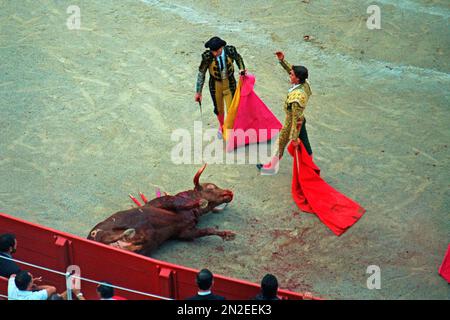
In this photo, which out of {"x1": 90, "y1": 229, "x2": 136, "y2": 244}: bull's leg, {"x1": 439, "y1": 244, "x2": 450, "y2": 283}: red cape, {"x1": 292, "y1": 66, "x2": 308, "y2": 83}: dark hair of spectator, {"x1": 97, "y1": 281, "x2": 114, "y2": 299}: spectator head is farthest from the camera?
{"x1": 292, "y1": 66, "x2": 308, "y2": 83}: dark hair of spectator

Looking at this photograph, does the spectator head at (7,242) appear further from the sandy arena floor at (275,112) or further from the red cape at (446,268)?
the red cape at (446,268)

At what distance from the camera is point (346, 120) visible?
35.0 ft

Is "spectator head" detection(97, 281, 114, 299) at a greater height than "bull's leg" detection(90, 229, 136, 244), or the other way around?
"spectator head" detection(97, 281, 114, 299)

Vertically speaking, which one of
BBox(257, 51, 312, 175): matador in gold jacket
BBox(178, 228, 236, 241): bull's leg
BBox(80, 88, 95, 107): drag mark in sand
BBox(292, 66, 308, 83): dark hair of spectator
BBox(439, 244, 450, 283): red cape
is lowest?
BBox(439, 244, 450, 283): red cape

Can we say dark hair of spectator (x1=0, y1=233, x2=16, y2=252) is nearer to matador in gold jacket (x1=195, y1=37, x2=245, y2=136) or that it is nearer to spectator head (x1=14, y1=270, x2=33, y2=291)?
spectator head (x1=14, y1=270, x2=33, y2=291)

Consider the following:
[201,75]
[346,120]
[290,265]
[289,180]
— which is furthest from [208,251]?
[346,120]

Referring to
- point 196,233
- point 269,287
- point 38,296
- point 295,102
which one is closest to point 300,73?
point 295,102

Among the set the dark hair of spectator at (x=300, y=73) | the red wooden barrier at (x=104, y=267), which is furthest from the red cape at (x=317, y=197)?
the red wooden barrier at (x=104, y=267)

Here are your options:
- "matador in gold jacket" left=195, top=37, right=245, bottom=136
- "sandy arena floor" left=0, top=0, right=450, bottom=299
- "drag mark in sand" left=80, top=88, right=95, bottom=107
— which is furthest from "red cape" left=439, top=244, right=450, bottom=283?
"drag mark in sand" left=80, top=88, right=95, bottom=107

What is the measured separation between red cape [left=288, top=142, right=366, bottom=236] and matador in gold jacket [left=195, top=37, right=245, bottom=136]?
1.13 metres

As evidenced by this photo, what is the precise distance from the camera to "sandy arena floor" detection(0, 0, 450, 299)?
8.64 m

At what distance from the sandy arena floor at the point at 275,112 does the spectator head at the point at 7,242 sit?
4.68ft

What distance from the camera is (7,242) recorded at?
748cm

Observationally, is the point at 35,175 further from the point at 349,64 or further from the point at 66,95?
the point at 349,64
